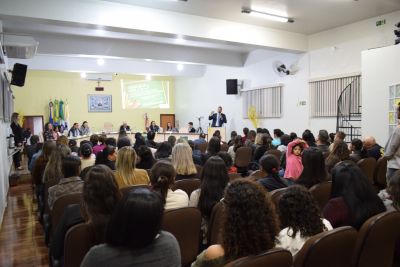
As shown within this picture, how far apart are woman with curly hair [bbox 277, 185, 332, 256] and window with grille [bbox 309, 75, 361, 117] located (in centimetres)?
748

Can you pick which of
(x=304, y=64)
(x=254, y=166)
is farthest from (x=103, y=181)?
(x=304, y=64)

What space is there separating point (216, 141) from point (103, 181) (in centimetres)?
338

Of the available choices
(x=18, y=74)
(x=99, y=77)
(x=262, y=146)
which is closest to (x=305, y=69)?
(x=262, y=146)

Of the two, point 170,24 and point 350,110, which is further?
point 350,110

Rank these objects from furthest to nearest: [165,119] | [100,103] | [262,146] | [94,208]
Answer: [165,119]
[100,103]
[262,146]
[94,208]

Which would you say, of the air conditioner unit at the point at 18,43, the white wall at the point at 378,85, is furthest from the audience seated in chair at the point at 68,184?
the white wall at the point at 378,85

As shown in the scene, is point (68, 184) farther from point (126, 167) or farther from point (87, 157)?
point (87, 157)

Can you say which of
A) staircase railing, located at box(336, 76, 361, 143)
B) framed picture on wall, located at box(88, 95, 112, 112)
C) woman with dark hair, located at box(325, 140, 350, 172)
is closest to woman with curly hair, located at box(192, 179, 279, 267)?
woman with dark hair, located at box(325, 140, 350, 172)

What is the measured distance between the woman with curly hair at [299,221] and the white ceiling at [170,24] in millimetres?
5686

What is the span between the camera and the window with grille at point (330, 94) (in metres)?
8.40

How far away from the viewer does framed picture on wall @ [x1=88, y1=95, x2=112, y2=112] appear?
15320 mm

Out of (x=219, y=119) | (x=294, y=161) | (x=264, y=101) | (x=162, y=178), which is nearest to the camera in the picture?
(x=162, y=178)

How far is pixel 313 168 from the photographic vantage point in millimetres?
3033

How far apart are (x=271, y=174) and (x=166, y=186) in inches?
39.1
